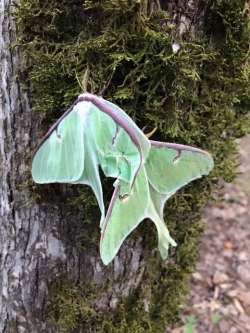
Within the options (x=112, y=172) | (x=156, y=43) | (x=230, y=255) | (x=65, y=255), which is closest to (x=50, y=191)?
(x=65, y=255)

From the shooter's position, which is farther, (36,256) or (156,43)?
(36,256)

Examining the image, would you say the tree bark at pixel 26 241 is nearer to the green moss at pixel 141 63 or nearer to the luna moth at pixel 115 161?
the green moss at pixel 141 63

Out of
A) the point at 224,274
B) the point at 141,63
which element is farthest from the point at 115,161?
the point at 224,274

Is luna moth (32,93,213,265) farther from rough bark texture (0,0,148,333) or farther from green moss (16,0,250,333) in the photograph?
rough bark texture (0,0,148,333)

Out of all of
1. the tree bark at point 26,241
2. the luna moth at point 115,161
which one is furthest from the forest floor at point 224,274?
the luna moth at point 115,161

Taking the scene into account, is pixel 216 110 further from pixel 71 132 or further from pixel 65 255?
pixel 65 255

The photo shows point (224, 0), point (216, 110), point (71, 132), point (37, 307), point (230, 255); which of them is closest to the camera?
point (71, 132)
